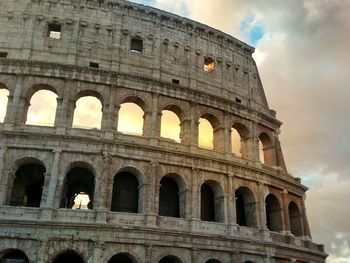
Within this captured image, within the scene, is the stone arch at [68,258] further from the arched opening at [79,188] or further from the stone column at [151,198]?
the stone column at [151,198]

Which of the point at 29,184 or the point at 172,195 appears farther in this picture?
the point at 172,195

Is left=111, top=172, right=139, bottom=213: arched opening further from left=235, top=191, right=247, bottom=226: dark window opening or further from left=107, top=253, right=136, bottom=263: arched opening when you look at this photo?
left=235, top=191, right=247, bottom=226: dark window opening

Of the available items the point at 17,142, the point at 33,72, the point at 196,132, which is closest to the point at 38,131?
the point at 17,142

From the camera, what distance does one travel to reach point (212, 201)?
A: 23.6 m

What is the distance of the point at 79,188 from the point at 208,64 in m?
11.9

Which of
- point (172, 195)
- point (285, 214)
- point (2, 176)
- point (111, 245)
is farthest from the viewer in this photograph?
point (285, 214)

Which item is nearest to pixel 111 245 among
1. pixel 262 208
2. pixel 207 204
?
pixel 207 204

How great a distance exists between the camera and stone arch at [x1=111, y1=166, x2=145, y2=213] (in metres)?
21.1

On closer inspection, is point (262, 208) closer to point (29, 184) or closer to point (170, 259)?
point (170, 259)

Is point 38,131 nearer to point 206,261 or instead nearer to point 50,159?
point 50,159

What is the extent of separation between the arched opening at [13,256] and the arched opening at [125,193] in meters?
4.81

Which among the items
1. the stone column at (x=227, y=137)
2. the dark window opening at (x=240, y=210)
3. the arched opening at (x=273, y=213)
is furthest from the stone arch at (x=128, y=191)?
the arched opening at (x=273, y=213)

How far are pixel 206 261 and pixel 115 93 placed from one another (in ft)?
34.7

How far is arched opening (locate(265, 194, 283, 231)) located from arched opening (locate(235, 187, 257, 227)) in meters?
1.97
